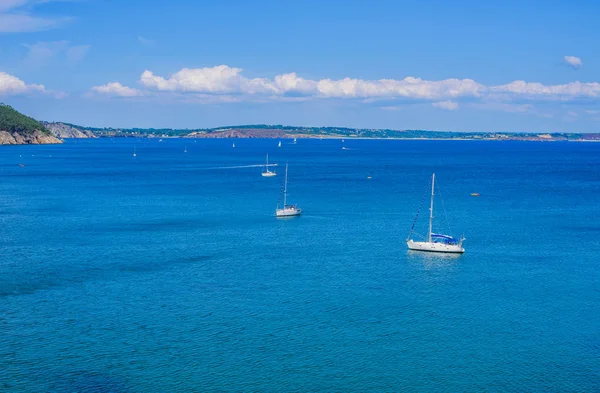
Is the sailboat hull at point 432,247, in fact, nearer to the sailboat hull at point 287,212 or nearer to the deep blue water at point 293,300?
the deep blue water at point 293,300

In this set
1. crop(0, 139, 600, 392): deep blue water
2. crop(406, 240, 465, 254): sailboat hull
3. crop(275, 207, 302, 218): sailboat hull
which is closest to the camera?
crop(0, 139, 600, 392): deep blue water

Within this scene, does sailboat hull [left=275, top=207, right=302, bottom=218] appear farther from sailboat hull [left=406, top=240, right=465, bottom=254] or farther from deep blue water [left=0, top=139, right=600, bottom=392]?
sailboat hull [left=406, top=240, right=465, bottom=254]

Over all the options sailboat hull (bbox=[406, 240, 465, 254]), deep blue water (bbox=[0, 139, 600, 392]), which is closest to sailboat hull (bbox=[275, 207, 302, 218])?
deep blue water (bbox=[0, 139, 600, 392])

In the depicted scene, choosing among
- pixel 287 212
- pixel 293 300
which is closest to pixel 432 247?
pixel 293 300

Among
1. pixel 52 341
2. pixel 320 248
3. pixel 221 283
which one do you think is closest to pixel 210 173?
pixel 320 248

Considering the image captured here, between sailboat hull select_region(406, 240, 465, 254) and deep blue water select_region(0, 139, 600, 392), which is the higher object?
sailboat hull select_region(406, 240, 465, 254)

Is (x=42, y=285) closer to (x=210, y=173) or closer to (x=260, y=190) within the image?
(x=260, y=190)

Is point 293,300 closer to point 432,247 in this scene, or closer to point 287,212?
point 432,247

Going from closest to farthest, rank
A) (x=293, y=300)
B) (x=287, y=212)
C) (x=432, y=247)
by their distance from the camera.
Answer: (x=293, y=300) < (x=432, y=247) < (x=287, y=212)

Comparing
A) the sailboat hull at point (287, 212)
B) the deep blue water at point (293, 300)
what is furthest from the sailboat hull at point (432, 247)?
the sailboat hull at point (287, 212)
